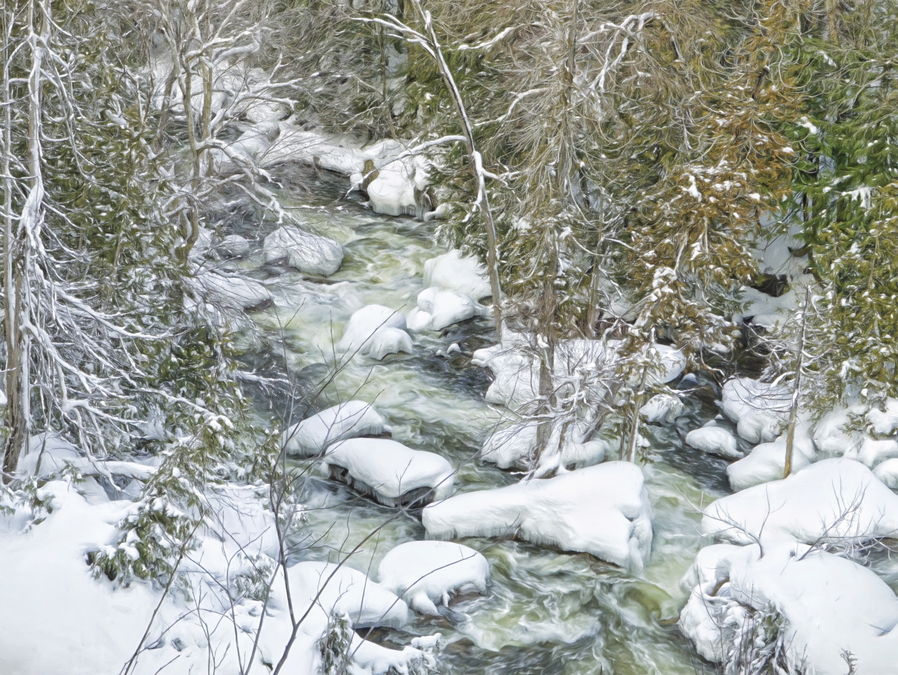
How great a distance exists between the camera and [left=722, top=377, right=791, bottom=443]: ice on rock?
10.9 meters

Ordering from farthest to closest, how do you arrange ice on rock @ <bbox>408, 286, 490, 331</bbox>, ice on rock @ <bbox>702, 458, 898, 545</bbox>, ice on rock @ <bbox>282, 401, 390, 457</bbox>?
ice on rock @ <bbox>408, 286, 490, 331</bbox> → ice on rock @ <bbox>282, 401, 390, 457</bbox> → ice on rock @ <bbox>702, 458, 898, 545</bbox>

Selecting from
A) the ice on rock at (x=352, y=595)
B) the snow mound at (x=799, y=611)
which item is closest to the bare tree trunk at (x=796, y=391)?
the snow mound at (x=799, y=611)

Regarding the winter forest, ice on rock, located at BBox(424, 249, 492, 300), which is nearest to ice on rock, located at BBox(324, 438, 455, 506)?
the winter forest

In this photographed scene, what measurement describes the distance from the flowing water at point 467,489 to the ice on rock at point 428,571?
6.2 inches

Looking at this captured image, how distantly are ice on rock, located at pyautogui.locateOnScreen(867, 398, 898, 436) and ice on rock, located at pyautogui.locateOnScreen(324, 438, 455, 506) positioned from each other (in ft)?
17.6

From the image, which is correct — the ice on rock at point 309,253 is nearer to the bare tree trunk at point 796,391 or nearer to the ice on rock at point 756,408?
the ice on rock at point 756,408

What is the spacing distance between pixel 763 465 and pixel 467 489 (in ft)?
12.1

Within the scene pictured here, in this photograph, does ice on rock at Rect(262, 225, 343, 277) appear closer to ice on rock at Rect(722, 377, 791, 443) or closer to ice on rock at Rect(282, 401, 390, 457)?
ice on rock at Rect(282, 401, 390, 457)

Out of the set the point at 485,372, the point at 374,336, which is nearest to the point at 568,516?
the point at 485,372

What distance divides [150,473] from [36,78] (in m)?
3.42

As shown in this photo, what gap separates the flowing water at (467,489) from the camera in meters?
7.87

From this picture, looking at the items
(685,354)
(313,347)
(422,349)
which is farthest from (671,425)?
(313,347)

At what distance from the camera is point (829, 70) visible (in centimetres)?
1275

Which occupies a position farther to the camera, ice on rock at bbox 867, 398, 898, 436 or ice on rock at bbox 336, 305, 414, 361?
ice on rock at bbox 336, 305, 414, 361
